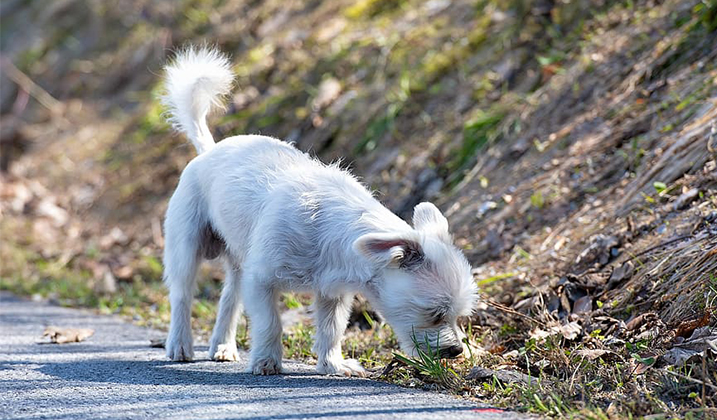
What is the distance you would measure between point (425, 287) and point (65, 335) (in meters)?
2.95

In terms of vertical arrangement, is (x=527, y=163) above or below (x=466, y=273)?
above

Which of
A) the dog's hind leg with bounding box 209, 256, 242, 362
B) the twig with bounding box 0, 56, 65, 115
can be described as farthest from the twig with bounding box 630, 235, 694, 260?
the twig with bounding box 0, 56, 65, 115

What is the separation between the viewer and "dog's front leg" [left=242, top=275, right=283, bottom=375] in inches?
199

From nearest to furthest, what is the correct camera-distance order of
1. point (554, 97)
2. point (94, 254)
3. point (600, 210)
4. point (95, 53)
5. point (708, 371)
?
point (708, 371) < point (600, 210) < point (554, 97) < point (94, 254) < point (95, 53)

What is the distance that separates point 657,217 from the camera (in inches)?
229

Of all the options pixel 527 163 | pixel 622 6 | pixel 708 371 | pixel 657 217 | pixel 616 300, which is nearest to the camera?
pixel 708 371

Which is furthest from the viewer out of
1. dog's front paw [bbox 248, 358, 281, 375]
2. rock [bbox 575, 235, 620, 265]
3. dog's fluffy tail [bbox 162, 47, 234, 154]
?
dog's fluffy tail [bbox 162, 47, 234, 154]

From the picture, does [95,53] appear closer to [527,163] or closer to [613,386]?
[527,163]

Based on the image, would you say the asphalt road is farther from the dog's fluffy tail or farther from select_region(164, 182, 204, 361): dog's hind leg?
the dog's fluffy tail

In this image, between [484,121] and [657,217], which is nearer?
[657,217]

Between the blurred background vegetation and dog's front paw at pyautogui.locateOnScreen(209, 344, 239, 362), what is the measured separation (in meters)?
0.40

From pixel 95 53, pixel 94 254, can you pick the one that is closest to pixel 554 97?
pixel 94 254

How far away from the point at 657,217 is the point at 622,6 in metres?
3.84

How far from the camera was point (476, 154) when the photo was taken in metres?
8.30
